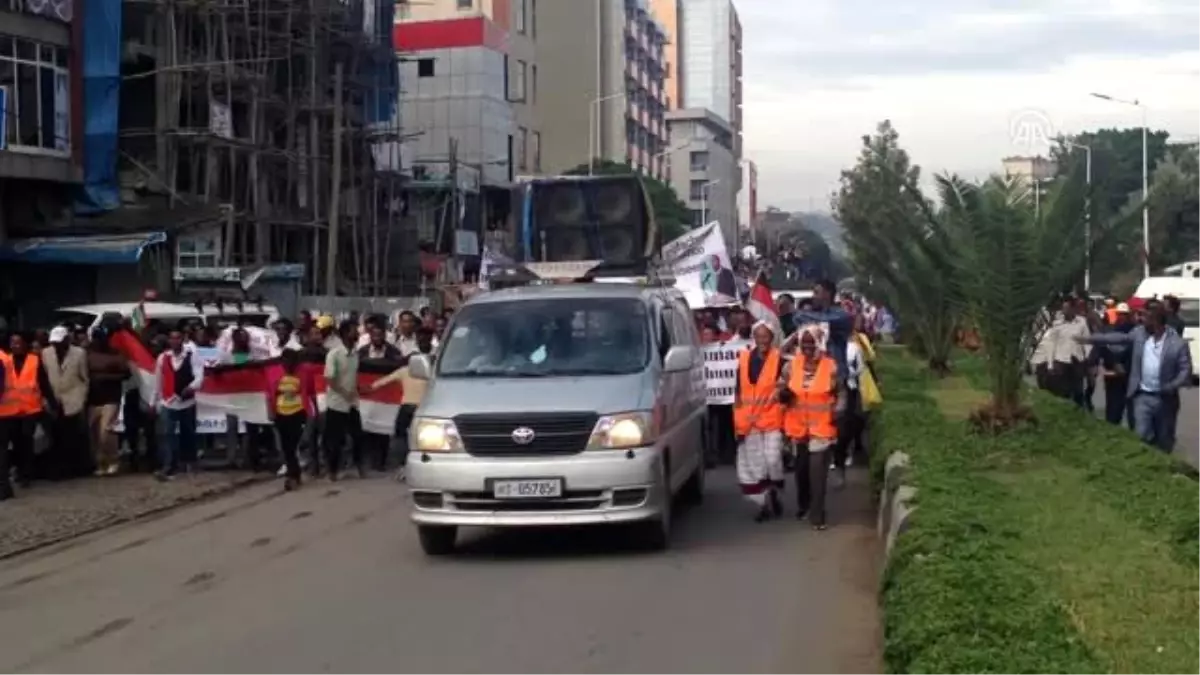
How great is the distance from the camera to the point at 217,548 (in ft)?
45.5

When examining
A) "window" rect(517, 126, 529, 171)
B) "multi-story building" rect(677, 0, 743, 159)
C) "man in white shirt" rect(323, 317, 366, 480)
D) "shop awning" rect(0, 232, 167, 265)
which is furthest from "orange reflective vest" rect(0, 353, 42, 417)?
"multi-story building" rect(677, 0, 743, 159)

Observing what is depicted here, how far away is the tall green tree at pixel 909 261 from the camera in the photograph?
1834 cm

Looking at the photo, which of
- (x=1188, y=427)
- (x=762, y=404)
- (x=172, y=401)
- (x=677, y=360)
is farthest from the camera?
(x=1188, y=427)

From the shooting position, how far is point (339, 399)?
18.5 metres

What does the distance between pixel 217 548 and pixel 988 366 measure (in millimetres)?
8127

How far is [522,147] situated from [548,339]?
227ft

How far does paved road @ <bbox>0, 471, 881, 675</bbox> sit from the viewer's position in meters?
9.01

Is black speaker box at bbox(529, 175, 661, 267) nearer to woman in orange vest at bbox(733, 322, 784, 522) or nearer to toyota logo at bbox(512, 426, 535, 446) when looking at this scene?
woman in orange vest at bbox(733, 322, 784, 522)

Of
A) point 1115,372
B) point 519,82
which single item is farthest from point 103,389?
point 519,82

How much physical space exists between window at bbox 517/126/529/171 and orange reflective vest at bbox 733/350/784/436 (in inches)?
2618

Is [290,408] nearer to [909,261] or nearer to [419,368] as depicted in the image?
[419,368]

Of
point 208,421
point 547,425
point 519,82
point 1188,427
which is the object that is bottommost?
point 1188,427

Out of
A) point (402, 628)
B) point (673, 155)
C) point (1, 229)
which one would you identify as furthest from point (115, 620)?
point (673, 155)

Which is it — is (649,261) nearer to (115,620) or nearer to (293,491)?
(293,491)
